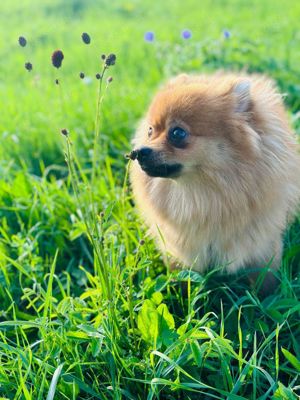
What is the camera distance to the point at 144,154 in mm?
1981

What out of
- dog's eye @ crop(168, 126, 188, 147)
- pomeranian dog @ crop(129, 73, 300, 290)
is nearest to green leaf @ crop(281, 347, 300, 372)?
pomeranian dog @ crop(129, 73, 300, 290)

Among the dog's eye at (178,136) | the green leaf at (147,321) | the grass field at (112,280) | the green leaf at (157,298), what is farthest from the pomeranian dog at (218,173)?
the green leaf at (147,321)

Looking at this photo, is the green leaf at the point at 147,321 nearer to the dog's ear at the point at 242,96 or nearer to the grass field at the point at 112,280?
the grass field at the point at 112,280

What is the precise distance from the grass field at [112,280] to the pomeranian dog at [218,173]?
0.14 m

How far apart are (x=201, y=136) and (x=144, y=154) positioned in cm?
24

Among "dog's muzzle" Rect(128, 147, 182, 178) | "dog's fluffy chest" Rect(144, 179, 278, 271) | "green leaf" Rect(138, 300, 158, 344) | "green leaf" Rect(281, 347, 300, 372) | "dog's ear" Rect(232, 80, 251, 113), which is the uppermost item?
"dog's ear" Rect(232, 80, 251, 113)

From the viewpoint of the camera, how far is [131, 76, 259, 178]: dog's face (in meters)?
2.00

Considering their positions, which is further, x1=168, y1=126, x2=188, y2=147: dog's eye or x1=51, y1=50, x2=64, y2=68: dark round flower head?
x1=168, y1=126, x2=188, y2=147: dog's eye

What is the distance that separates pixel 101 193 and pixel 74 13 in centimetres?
571

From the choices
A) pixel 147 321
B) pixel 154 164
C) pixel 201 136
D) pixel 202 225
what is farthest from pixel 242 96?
pixel 147 321

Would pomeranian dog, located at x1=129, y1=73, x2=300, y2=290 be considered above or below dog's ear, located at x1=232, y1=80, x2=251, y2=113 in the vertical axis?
below

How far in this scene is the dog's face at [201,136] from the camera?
2.00 metres

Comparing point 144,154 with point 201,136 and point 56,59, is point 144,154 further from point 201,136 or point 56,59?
point 56,59

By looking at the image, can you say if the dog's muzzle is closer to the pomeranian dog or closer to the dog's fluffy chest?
the pomeranian dog
